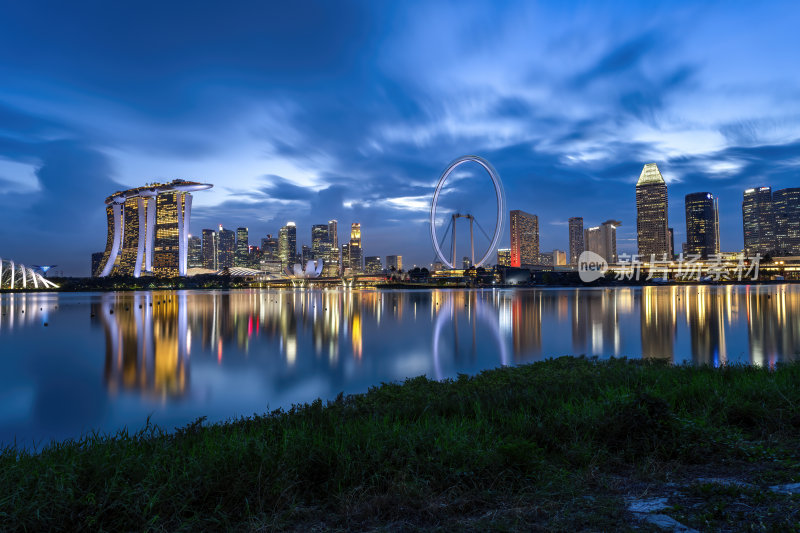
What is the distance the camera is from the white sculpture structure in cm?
14962

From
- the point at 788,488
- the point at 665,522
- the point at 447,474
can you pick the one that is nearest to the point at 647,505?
the point at 665,522

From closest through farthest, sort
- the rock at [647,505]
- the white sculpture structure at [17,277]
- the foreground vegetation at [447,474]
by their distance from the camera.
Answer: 1. the foreground vegetation at [447,474]
2. the rock at [647,505]
3. the white sculpture structure at [17,277]

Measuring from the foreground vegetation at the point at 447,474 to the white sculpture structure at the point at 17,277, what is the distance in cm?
18295

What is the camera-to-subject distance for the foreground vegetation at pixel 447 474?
4.50 meters

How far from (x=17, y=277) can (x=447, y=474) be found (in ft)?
646

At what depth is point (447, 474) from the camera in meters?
5.34

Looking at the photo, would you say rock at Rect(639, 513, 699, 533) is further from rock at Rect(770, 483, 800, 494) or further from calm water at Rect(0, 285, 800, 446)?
calm water at Rect(0, 285, 800, 446)

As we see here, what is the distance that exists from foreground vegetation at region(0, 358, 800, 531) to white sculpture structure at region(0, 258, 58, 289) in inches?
7203

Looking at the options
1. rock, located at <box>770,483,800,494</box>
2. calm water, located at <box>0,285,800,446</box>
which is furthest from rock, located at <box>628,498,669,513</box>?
calm water, located at <box>0,285,800,446</box>

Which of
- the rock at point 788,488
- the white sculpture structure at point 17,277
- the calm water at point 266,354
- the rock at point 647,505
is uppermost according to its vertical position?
the white sculpture structure at point 17,277

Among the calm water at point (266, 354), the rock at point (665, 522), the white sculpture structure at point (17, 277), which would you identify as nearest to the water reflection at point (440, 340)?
the calm water at point (266, 354)

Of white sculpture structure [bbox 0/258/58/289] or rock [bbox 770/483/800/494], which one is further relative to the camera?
white sculpture structure [bbox 0/258/58/289]

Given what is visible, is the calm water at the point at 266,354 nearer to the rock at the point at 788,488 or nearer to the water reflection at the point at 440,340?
the water reflection at the point at 440,340

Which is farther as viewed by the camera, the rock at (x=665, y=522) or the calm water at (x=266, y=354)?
the calm water at (x=266, y=354)
